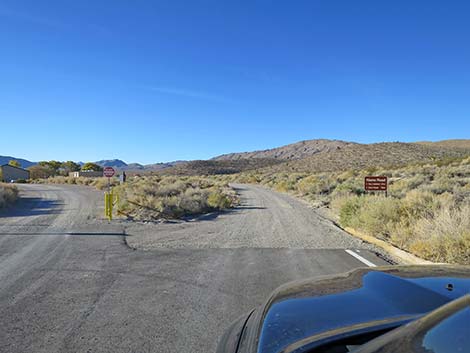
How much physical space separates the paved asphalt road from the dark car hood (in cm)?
169

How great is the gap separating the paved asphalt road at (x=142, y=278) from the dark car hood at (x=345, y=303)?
66.6 inches

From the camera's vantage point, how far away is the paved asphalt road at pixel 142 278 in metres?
4.36

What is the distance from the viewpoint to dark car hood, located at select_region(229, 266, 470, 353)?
2197 millimetres

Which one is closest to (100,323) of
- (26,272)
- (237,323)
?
(237,323)

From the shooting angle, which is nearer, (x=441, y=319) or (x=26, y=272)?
(x=441, y=319)

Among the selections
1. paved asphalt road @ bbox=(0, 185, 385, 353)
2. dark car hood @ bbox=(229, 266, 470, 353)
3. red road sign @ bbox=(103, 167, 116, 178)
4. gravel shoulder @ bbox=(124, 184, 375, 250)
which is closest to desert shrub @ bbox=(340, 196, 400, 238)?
gravel shoulder @ bbox=(124, 184, 375, 250)

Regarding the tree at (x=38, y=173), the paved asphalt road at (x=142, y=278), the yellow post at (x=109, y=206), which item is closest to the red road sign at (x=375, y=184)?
the paved asphalt road at (x=142, y=278)

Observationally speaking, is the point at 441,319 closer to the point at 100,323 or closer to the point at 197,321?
the point at 197,321

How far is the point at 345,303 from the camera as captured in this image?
2.61 meters

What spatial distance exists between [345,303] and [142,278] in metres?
4.88

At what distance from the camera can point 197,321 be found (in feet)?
15.5

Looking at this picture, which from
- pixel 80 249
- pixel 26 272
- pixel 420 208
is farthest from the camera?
pixel 420 208

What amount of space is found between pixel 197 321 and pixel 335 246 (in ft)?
20.0

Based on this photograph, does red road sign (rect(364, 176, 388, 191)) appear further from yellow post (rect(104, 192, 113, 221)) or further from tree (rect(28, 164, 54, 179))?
tree (rect(28, 164, 54, 179))
